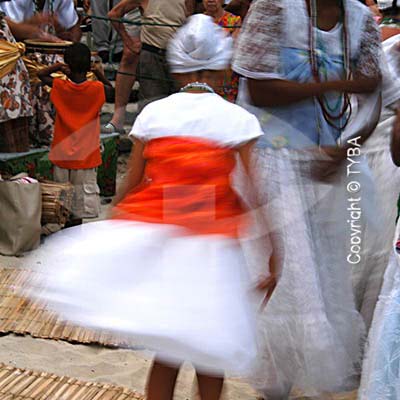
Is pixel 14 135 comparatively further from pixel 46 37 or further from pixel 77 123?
pixel 46 37

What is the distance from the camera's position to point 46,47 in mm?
6445

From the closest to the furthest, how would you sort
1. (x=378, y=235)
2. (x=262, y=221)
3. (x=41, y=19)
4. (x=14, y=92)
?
(x=262, y=221) < (x=378, y=235) < (x=14, y=92) < (x=41, y=19)

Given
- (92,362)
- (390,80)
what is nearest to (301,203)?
(390,80)

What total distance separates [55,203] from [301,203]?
2.89 meters

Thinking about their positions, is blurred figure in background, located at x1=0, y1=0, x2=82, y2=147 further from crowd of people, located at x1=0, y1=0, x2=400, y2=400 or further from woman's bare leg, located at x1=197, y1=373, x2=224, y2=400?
woman's bare leg, located at x1=197, y1=373, x2=224, y2=400

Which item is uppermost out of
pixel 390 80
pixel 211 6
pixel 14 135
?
pixel 390 80

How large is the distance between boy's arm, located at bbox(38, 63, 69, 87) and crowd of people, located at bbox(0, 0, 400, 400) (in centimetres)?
296

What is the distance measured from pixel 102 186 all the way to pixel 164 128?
4290 millimetres

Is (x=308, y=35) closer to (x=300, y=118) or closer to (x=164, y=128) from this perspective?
(x=300, y=118)

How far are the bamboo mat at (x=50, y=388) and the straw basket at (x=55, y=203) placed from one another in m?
2.10

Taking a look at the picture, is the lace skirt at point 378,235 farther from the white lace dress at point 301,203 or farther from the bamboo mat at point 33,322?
the bamboo mat at point 33,322

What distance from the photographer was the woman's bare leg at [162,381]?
Result: 283 cm

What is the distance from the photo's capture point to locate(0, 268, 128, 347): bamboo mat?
4297mm

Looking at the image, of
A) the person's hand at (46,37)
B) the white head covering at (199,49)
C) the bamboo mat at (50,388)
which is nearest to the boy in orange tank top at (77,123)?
the person's hand at (46,37)
